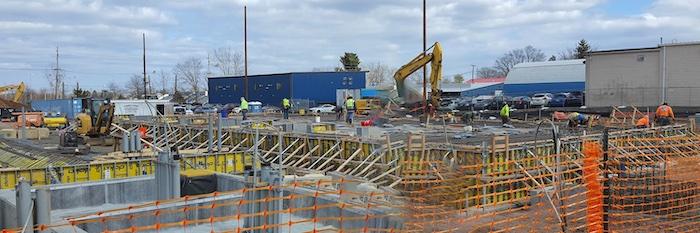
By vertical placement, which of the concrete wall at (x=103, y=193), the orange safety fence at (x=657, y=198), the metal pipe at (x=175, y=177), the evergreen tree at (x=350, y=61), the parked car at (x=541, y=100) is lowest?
the orange safety fence at (x=657, y=198)

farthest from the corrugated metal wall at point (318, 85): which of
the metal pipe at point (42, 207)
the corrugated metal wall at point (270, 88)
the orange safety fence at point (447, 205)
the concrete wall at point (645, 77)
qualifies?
the metal pipe at point (42, 207)

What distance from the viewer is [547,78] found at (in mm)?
70312

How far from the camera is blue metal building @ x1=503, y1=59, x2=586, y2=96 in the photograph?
6762cm

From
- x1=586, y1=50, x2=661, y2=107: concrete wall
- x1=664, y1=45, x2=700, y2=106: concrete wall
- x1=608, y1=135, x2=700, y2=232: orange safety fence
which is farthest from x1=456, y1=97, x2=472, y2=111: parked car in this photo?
x1=608, y1=135, x2=700, y2=232: orange safety fence

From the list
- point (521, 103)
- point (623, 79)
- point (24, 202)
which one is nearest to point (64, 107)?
point (521, 103)

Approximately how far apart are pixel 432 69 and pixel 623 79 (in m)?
22.4

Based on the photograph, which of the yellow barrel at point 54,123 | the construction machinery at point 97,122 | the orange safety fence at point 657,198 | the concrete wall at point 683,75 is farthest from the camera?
the concrete wall at point 683,75

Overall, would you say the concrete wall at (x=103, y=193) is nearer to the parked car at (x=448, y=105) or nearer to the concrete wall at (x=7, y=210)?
the concrete wall at (x=7, y=210)

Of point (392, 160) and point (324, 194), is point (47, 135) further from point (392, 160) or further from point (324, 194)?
point (324, 194)

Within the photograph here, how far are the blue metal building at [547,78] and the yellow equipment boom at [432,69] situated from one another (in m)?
40.8

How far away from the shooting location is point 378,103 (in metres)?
51.5

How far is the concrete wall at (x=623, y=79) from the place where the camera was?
4328 centimetres

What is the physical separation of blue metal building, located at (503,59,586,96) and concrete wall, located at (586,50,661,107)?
19.9 m

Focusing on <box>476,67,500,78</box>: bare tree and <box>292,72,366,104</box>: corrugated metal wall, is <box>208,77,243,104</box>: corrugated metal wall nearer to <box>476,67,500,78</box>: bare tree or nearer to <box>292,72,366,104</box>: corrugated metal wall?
<box>292,72,366,104</box>: corrugated metal wall
